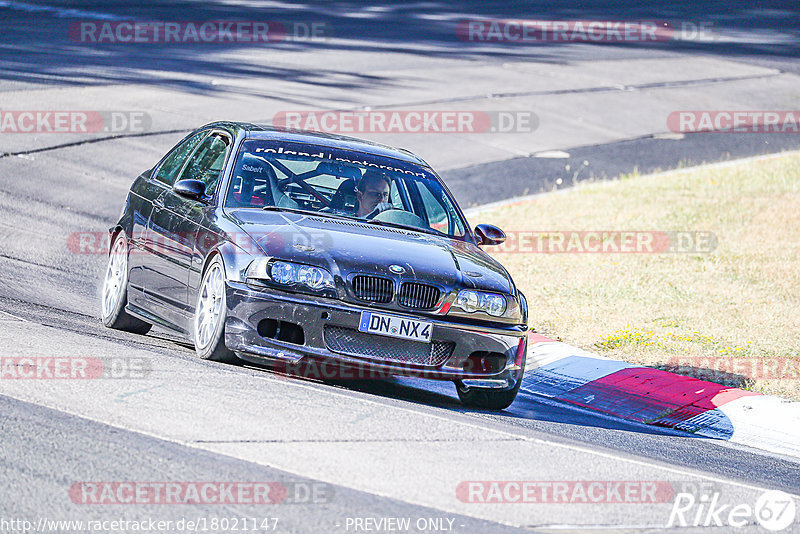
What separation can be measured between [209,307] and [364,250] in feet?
3.41

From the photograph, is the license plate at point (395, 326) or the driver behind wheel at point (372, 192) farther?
the driver behind wheel at point (372, 192)

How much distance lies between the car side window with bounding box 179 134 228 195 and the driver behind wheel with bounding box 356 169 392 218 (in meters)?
0.99

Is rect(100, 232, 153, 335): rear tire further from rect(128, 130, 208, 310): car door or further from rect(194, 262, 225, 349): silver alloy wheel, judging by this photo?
rect(194, 262, 225, 349): silver alloy wheel

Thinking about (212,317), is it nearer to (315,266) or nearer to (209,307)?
(209,307)

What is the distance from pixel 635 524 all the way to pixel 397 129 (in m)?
15.9

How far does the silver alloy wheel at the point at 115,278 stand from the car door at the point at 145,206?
15 cm

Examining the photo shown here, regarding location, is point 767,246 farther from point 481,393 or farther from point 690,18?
point 690,18

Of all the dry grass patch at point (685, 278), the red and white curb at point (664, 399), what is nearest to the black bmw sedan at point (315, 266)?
the red and white curb at point (664, 399)

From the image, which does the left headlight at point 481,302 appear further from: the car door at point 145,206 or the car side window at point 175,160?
the car side window at point 175,160

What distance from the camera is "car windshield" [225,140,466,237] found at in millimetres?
8523

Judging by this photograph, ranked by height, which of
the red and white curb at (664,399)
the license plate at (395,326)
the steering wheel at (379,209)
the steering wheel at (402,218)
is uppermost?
the steering wheel at (379,209)

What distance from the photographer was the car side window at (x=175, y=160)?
9438 millimetres

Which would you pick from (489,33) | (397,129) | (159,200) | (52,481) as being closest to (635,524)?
(52,481)

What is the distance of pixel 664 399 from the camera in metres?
9.48
